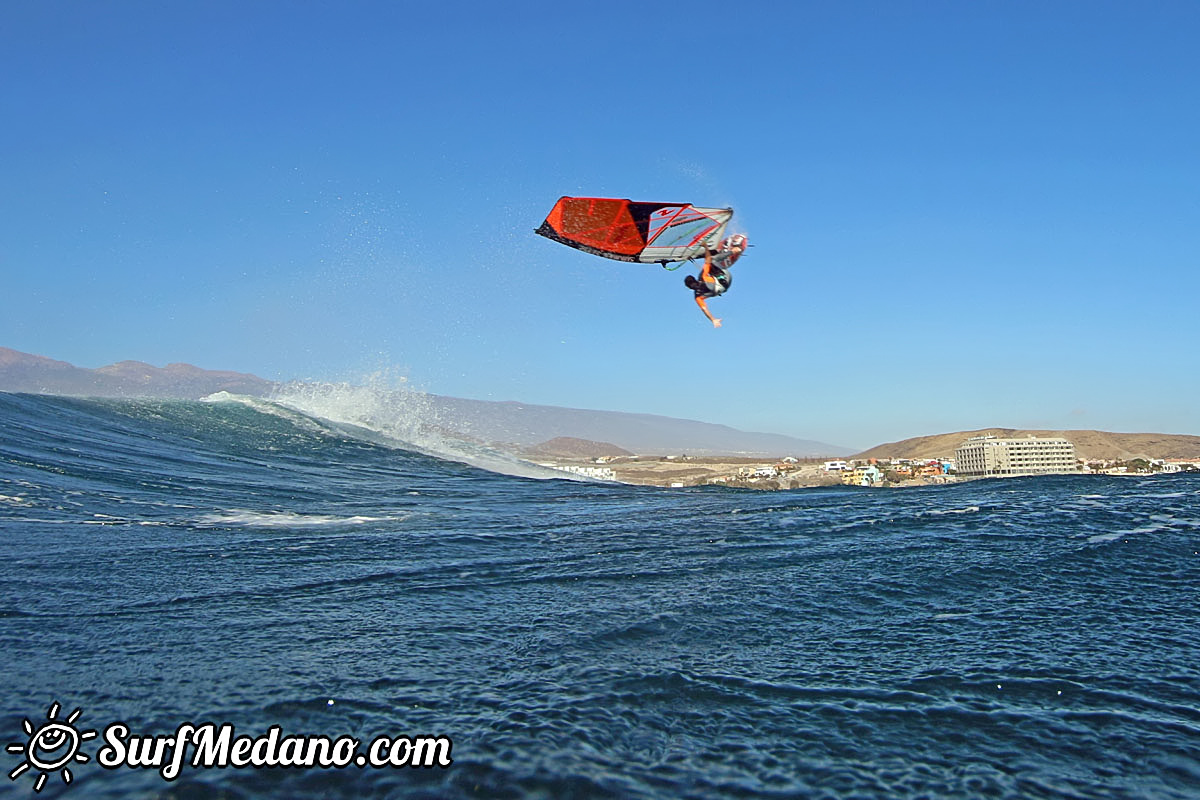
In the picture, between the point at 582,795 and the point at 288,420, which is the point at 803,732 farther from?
the point at 288,420

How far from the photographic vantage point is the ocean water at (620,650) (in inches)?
157

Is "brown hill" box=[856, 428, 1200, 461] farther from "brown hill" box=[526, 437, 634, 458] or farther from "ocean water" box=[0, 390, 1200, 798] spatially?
"ocean water" box=[0, 390, 1200, 798]

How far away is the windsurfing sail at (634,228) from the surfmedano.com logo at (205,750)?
8.61 metres

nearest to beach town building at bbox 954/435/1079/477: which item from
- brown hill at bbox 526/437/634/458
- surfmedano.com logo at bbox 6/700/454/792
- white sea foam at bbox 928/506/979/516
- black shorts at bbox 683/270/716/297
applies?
brown hill at bbox 526/437/634/458

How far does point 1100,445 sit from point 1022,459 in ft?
133

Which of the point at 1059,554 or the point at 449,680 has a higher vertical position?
the point at 1059,554

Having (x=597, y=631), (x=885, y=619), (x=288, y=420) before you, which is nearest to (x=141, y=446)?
(x=288, y=420)

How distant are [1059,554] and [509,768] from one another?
8885 millimetres

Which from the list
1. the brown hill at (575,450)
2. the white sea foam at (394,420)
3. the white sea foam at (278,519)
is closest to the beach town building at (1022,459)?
the brown hill at (575,450)

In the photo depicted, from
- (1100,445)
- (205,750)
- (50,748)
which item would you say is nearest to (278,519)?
(50,748)

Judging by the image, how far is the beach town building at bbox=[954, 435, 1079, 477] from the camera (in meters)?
66.4

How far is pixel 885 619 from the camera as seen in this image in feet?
22.9

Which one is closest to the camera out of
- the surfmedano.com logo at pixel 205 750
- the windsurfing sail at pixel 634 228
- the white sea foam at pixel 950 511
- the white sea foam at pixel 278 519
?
the surfmedano.com logo at pixel 205 750

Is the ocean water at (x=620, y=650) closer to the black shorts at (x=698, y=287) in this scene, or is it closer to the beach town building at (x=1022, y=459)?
the black shorts at (x=698, y=287)
